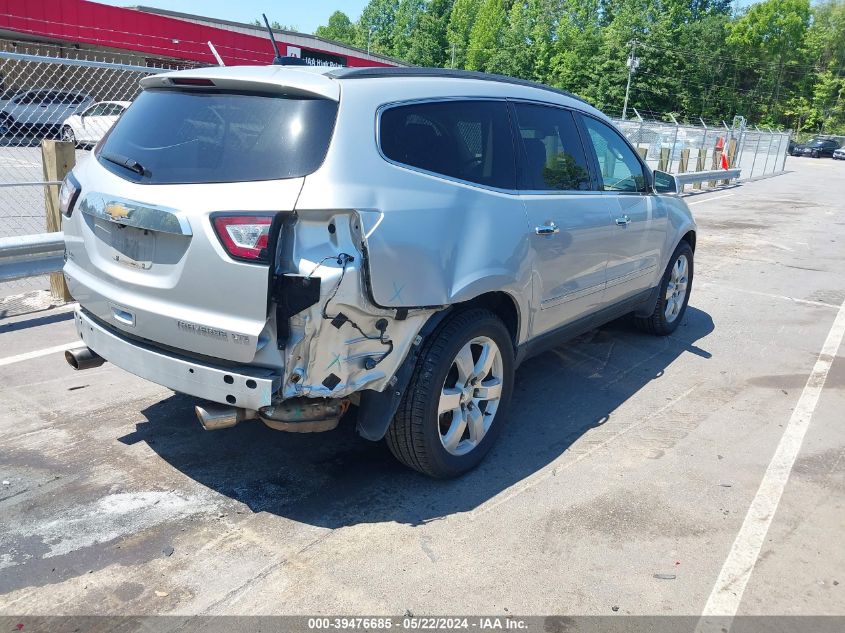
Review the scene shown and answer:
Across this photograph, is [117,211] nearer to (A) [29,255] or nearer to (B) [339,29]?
(A) [29,255]

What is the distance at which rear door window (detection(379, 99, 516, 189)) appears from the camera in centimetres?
330

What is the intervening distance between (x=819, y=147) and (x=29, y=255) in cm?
5828

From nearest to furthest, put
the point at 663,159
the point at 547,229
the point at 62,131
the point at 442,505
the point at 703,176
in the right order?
the point at 442,505, the point at 547,229, the point at 62,131, the point at 703,176, the point at 663,159

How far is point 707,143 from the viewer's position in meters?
26.6

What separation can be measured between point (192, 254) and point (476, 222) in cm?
137

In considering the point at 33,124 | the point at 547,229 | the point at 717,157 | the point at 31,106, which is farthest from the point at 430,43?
the point at 547,229

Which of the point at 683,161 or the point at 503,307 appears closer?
the point at 503,307

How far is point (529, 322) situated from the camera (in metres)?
4.09

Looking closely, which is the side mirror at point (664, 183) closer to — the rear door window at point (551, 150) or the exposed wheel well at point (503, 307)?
the rear door window at point (551, 150)

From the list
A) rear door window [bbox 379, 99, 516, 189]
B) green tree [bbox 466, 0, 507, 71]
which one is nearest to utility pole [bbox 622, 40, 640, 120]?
green tree [bbox 466, 0, 507, 71]

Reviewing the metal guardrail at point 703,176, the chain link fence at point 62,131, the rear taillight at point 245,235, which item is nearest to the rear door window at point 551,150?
the rear taillight at point 245,235

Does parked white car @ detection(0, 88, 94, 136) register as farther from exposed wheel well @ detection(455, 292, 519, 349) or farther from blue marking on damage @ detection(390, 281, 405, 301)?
blue marking on damage @ detection(390, 281, 405, 301)

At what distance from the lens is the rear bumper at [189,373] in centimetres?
289

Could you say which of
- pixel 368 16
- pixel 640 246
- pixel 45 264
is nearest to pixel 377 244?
pixel 640 246
